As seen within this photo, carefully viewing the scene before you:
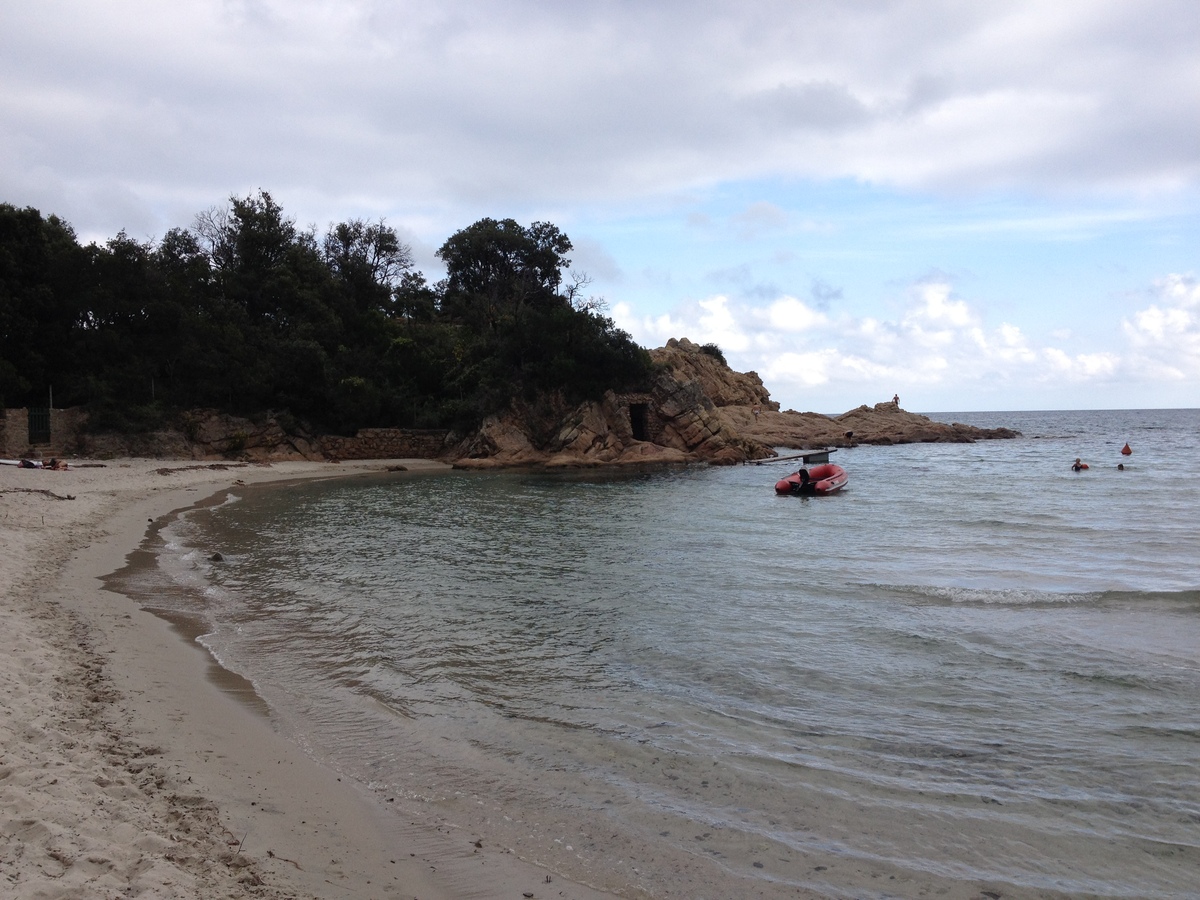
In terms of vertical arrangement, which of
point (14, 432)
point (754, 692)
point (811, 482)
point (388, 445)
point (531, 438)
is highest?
point (14, 432)

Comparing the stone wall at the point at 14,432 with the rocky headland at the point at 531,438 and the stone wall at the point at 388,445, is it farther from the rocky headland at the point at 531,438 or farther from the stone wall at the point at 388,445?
the stone wall at the point at 388,445

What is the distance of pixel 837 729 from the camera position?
6531 millimetres

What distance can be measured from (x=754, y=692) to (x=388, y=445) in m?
37.3

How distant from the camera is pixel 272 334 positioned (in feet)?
137

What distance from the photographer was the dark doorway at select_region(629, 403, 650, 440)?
44.2 metres

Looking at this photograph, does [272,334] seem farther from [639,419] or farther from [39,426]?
[639,419]

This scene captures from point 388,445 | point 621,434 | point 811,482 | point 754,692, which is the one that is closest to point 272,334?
point 388,445

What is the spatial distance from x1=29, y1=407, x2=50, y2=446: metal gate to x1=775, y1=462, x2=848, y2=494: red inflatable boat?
101 ft

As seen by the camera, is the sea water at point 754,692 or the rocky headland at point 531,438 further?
the rocky headland at point 531,438

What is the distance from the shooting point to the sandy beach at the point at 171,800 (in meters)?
3.67

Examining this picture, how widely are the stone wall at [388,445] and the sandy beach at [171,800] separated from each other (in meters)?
33.6

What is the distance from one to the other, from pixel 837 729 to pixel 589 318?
3869cm

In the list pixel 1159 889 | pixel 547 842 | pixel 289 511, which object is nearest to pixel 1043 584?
pixel 1159 889

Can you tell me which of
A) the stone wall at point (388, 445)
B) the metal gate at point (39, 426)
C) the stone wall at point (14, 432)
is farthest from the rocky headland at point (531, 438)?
the stone wall at point (14, 432)
